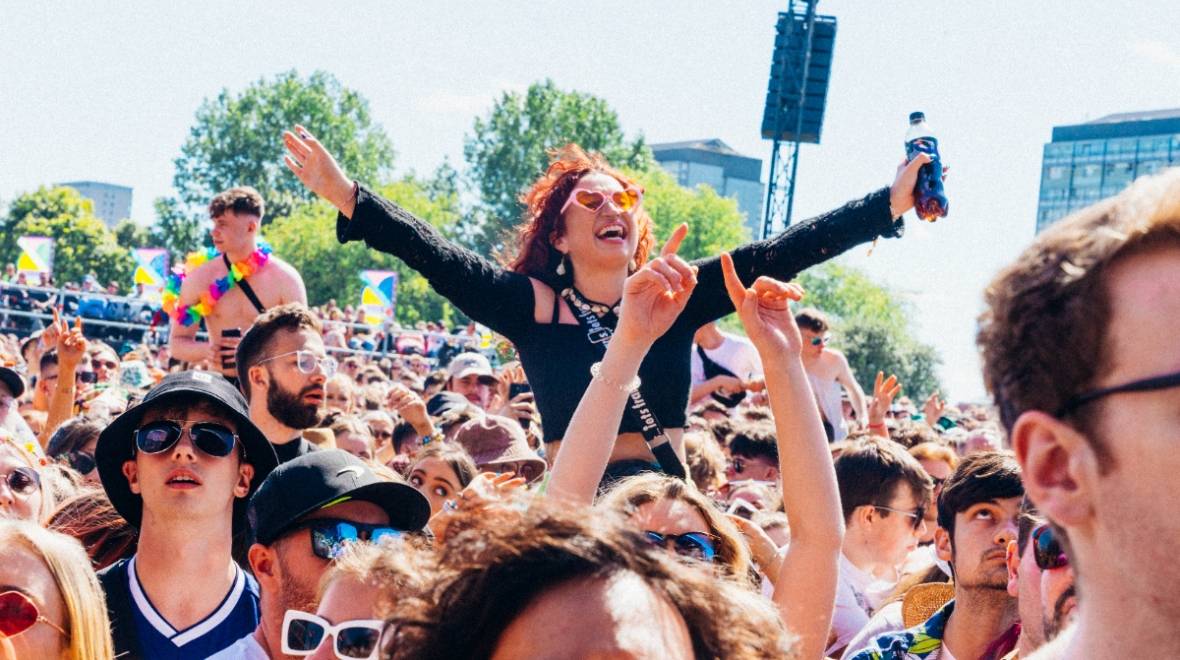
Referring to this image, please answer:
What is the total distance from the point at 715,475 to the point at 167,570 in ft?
9.18

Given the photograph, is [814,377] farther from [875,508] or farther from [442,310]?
[442,310]

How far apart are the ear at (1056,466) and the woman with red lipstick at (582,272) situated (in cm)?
211

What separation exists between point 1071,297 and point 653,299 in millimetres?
1474

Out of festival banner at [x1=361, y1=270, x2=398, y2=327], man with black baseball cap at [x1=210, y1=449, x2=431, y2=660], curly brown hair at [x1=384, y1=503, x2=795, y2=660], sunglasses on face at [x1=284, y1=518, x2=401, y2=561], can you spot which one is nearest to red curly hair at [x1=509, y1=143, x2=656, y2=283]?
man with black baseball cap at [x1=210, y1=449, x2=431, y2=660]

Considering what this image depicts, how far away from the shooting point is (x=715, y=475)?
208 inches

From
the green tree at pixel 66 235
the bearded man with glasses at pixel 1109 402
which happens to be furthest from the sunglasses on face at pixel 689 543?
the green tree at pixel 66 235

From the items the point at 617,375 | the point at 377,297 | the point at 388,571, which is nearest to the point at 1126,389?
the point at 388,571

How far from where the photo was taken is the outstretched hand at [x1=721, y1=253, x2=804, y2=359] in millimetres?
2488

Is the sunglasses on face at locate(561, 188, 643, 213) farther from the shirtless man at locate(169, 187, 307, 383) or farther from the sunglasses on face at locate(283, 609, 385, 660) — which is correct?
the shirtless man at locate(169, 187, 307, 383)

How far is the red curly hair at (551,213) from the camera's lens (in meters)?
3.78

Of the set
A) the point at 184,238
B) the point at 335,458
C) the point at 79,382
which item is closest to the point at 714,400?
the point at 79,382

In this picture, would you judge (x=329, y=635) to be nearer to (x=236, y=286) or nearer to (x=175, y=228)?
(x=236, y=286)

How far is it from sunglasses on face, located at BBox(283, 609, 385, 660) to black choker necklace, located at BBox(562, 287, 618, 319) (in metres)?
1.53

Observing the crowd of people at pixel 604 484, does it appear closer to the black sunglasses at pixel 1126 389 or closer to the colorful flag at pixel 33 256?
the black sunglasses at pixel 1126 389
